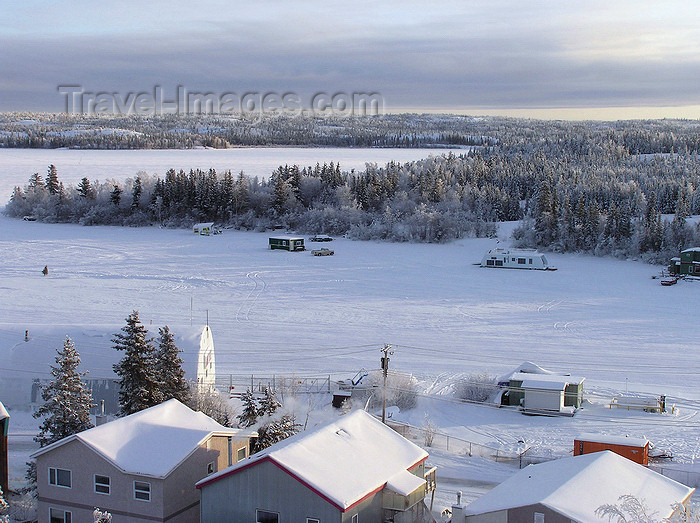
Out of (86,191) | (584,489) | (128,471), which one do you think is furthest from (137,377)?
(86,191)

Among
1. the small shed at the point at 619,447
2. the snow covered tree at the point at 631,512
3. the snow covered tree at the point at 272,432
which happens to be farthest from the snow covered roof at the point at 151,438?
the small shed at the point at 619,447

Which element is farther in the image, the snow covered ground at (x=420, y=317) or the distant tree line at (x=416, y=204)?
the distant tree line at (x=416, y=204)

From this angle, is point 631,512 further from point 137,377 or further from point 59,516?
point 137,377

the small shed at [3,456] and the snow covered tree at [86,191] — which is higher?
the snow covered tree at [86,191]

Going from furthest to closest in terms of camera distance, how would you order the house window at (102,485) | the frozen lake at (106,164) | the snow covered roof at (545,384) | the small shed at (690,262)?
the frozen lake at (106,164) → the small shed at (690,262) → the snow covered roof at (545,384) → the house window at (102,485)

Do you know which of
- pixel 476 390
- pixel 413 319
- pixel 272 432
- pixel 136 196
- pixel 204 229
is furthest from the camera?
pixel 136 196

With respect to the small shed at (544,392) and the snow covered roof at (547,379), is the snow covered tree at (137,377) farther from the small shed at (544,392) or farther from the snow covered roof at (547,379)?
the snow covered roof at (547,379)

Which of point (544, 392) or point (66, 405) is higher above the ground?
point (66, 405)

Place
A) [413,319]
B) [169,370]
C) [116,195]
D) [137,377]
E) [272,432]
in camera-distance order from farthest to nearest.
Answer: [116,195] < [413,319] < [169,370] < [137,377] < [272,432]
